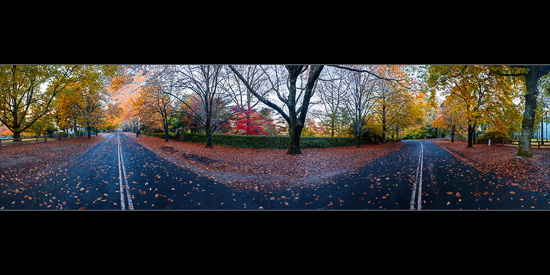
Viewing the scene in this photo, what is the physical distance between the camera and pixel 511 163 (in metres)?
3.21

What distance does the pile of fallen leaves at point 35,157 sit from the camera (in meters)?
2.99

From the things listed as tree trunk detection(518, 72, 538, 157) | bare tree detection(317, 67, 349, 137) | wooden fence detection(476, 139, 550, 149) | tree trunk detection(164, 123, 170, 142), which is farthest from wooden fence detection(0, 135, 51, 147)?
tree trunk detection(518, 72, 538, 157)

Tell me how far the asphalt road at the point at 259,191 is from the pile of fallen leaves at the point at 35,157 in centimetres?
16

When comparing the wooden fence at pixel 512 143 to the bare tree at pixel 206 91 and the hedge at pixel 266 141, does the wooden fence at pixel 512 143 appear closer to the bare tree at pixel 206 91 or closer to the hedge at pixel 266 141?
the hedge at pixel 266 141

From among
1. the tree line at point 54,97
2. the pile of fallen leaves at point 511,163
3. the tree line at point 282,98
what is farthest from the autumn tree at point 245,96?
the pile of fallen leaves at point 511,163

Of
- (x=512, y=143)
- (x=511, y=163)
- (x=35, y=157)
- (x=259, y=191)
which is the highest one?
(x=512, y=143)

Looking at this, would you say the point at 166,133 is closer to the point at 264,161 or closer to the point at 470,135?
the point at 264,161

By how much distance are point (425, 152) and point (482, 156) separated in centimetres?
100

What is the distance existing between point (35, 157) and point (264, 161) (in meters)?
3.82

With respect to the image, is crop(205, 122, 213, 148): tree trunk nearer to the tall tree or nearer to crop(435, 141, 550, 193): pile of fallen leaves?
the tall tree

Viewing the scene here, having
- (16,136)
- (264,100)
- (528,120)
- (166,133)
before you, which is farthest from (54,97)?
(528,120)

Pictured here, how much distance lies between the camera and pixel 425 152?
11.2 feet

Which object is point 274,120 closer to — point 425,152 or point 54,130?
point 425,152

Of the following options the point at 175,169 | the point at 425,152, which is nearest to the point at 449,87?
the point at 425,152
